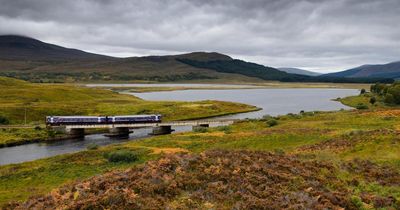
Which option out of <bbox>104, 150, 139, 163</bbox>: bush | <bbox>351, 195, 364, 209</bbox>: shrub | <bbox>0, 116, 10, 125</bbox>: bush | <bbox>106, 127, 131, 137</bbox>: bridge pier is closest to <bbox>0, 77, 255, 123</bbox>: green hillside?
<bbox>0, 116, 10, 125</bbox>: bush

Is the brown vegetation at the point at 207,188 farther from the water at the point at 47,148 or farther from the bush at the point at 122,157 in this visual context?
the water at the point at 47,148

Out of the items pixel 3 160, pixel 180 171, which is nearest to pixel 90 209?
pixel 180 171

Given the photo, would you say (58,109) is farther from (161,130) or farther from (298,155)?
(298,155)

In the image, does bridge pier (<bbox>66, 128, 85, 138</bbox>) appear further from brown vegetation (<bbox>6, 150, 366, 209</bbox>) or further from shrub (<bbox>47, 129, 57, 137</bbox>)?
brown vegetation (<bbox>6, 150, 366, 209</bbox>)

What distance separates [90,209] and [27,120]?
11307 centimetres

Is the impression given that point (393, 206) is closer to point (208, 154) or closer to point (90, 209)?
point (208, 154)

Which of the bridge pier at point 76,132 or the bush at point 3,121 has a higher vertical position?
the bush at point 3,121

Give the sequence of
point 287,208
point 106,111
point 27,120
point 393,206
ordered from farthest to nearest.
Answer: point 106,111 < point 27,120 < point 393,206 < point 287,208

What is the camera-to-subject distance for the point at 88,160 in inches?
2377

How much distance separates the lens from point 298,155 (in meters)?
41.4

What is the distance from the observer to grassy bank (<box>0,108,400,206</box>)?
99.9 ft

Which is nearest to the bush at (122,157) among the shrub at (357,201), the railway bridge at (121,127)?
the shrub at (357,201)

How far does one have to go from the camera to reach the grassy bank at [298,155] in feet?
99.9

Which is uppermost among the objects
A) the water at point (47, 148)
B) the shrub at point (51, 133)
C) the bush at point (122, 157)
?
the bush at point (122, 157)
